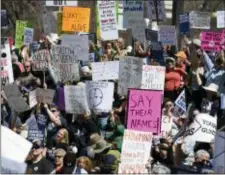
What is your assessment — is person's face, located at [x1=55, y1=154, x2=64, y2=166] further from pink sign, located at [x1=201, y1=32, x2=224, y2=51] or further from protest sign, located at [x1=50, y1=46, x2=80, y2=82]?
pink sign, located at [x1=201, y1=32, x2=224, y2=51]

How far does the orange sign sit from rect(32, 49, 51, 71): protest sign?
1483 mm


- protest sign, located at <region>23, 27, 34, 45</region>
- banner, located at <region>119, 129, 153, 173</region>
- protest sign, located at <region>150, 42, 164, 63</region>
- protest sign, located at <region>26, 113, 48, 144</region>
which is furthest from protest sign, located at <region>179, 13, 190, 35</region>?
banner, located at <region>119, 129, 153, 173</region>

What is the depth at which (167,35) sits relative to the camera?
12.6 metres

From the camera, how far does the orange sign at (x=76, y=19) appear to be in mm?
13344

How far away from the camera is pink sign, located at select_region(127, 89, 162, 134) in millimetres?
9539

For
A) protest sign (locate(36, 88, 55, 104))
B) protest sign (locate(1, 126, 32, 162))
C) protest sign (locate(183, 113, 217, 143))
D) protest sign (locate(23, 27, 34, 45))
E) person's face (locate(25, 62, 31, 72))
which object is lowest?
protest sign (locate(183, 113, 217, 143))

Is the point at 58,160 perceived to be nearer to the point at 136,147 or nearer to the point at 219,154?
the point at 136,147

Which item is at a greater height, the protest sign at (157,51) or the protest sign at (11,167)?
the protest sign at (157,51)

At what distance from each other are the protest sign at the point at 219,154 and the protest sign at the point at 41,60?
10.8 feet

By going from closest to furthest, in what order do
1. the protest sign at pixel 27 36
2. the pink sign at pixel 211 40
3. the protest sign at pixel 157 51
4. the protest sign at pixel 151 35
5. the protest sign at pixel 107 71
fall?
1. the protest sign at pixel 107 71
2. the protest sign at pixel 157 51
3. the protest sign at pixel 151 35
4. the pink sign at pixel 211 40
5. the protest sign at pixel 27 36

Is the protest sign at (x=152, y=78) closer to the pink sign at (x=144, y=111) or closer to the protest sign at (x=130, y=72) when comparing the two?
the protest sign at (x=130, y=72)

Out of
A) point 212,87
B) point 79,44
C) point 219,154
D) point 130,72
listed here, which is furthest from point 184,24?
point 219,154

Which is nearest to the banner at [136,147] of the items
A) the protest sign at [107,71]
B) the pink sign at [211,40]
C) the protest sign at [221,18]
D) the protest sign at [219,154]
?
the protest sign at [219,154]

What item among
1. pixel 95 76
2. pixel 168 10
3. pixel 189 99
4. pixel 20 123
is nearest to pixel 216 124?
pixel 189 99
